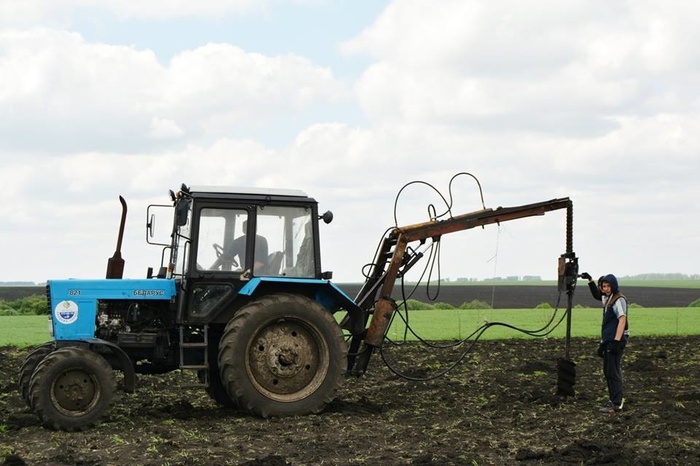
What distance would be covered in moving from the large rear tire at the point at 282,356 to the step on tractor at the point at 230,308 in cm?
1

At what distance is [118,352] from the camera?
1090 centimetres

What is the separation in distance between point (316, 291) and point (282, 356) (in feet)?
3.04

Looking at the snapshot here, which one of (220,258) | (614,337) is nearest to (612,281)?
(614,337)

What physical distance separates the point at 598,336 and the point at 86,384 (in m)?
→ 15.4

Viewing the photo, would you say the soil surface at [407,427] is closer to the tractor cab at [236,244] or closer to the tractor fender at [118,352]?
the tractor fender at [118,352]

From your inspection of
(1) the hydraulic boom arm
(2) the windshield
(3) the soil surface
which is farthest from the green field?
(2) the windshield

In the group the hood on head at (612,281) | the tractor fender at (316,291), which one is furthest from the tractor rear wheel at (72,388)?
the hood on head at (612,281)

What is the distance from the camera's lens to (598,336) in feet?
75.5

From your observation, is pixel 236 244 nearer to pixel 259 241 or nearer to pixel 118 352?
pixel 259 241

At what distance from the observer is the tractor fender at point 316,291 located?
1119 cm

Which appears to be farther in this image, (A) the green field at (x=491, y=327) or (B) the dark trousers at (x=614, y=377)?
(A) the green field at (x=491, y=327)

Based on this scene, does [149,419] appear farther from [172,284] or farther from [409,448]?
[409,448]

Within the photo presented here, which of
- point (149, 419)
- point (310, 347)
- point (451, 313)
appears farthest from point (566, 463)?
point (451, 313)

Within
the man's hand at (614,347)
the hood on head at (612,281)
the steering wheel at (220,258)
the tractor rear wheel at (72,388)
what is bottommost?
the tractor rear wheel at (72,388)
